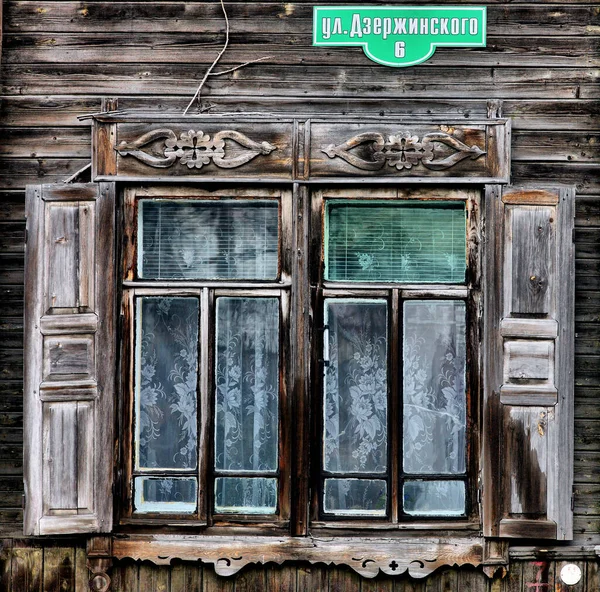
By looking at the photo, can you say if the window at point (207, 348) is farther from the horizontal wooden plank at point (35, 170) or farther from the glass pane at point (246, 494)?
the horizontal wooden plank at point (35, 170)

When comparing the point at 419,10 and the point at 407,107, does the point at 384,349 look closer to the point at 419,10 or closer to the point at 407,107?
the point at 407,107

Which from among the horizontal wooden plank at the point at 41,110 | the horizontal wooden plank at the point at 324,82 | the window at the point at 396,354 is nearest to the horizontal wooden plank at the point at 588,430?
the window at the point at 396,354

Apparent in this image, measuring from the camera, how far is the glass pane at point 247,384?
215 inches

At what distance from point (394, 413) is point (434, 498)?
532 millimetres

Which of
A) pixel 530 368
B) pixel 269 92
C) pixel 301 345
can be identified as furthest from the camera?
pixel 269 92

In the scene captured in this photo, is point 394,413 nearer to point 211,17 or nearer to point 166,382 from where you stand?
point 166,382

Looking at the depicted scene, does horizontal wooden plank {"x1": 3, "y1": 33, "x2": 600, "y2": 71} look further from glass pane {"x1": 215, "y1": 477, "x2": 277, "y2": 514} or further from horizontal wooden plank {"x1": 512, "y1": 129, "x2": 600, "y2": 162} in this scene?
glass pane {"x1": 215, "y1": 477, "x2": 277, "y2": 514}

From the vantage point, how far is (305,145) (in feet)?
17.7

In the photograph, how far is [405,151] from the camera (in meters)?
5.39

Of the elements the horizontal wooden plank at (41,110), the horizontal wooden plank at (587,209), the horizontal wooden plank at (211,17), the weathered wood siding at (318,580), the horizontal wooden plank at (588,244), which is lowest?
the weathered wood siding at (318,580)

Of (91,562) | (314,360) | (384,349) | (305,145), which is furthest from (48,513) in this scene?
(305,145)

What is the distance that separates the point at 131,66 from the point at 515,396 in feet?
9.41

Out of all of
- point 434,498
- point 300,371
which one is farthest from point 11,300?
point 434,498

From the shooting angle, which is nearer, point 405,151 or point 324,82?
point 405,151
